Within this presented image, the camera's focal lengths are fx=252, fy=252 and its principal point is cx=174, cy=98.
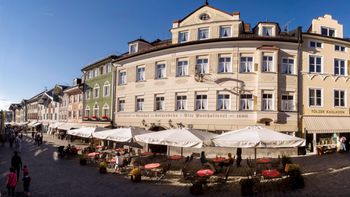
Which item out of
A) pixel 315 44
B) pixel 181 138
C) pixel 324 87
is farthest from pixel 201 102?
pixel 315 44

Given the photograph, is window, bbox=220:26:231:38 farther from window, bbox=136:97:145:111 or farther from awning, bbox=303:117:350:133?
window, bbox=136:97:145:111

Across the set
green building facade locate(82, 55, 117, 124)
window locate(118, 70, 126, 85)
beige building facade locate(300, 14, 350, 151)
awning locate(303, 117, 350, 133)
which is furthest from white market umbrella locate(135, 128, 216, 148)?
green building facade locate(82, 55, 117, 124)

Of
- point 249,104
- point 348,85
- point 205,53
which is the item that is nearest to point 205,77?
point 205,53

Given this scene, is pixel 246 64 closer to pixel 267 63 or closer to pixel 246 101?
pixel 267 63

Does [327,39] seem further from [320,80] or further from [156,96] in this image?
[156,96]

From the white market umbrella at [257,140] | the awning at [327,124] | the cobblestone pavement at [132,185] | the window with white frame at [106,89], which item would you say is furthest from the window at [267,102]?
the window with white frame at [106,89]

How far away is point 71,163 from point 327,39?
26793 millimetres

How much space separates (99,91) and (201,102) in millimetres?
19624

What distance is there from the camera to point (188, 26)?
27031mm

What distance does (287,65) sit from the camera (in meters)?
24.2

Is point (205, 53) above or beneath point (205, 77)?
above

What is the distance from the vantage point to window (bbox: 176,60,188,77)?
26719 millimetres

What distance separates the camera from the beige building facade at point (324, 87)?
79.0 feet

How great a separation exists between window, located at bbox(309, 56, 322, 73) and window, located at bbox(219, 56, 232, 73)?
801cm
